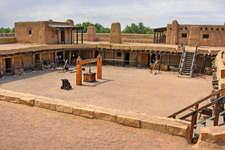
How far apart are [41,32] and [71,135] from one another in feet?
71.0

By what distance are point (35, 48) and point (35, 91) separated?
29.1 feet

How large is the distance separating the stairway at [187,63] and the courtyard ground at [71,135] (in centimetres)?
1617

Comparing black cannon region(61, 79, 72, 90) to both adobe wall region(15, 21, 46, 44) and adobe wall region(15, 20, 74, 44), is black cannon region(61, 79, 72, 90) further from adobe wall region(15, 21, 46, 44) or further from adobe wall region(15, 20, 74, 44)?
adobe wall region(15, 21, 46, 44)

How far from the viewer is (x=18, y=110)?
6.48 metres

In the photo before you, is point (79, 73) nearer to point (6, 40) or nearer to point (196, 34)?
point (6, 40)

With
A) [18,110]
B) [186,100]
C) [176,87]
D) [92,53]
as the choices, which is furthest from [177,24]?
[18,110]

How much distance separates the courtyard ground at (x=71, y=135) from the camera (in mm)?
4727

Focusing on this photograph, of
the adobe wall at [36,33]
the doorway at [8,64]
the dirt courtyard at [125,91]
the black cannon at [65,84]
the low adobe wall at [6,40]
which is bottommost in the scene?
the dirt courtyard at [125,91]

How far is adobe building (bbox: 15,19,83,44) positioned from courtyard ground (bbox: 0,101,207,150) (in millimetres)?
19829

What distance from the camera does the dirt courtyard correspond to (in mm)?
11516

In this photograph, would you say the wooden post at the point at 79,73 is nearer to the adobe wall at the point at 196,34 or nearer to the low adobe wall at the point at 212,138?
the low adobe wall at the point at 212,138

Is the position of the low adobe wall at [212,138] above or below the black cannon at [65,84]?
above

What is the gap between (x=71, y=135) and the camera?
5184 millimetres

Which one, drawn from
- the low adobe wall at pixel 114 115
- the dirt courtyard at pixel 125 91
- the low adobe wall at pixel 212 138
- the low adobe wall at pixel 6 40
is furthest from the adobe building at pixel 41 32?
the low adobe wall at pixel 212 138
